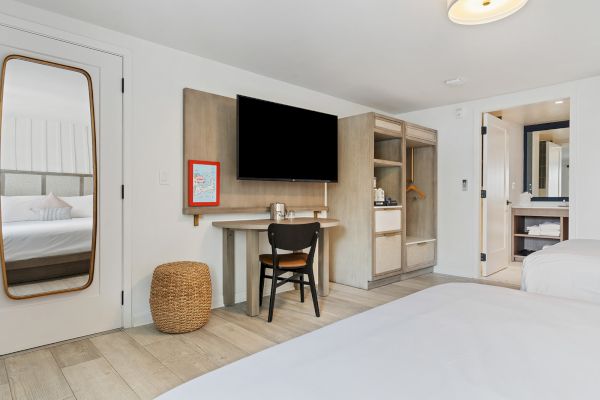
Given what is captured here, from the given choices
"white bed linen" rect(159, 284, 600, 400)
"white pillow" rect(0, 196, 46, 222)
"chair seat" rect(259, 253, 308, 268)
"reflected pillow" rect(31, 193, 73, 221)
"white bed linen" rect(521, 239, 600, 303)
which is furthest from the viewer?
"chair seat" rect(259, 253, 308, 268)

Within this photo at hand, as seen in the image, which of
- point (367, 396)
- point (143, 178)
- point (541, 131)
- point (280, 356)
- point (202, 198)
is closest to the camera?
point (367, 396)

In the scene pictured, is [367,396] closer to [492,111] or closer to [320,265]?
[320,265]

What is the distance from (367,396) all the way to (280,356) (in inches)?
9.1

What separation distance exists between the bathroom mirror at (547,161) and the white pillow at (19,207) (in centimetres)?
650

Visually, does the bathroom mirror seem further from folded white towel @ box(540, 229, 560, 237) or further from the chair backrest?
the chair backrest

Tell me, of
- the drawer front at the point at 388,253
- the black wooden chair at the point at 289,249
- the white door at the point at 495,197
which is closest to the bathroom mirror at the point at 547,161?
the white door at the point at 495,197

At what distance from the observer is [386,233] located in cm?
396

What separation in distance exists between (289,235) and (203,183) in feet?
3.05

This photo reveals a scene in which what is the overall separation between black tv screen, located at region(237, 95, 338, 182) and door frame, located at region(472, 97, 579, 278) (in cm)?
191

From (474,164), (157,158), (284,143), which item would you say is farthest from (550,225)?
(157,158)

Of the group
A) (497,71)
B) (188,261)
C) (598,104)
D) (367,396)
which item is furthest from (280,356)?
(598,104)

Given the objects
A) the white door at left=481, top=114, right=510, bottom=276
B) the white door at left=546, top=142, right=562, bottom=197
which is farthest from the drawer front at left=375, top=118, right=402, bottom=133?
the white door at left=546, top=142, right=562, bottom=197

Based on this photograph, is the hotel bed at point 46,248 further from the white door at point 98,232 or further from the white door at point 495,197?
the white door at point 495,197

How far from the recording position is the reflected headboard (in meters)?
2.22
